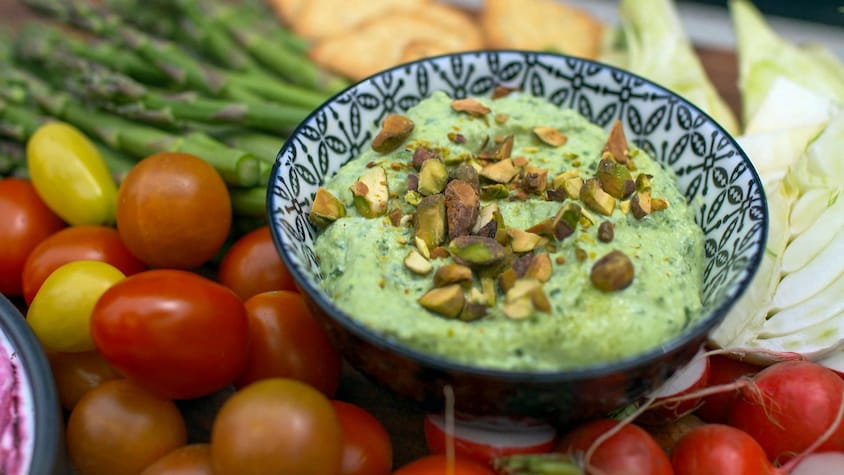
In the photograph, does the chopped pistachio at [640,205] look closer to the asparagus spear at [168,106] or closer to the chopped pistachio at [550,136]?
the chopped pistachio at [550,136]

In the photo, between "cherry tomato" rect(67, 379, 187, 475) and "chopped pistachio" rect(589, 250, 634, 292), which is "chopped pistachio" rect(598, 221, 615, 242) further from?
"cherry tomato" rect(67, 379, 187, 475)

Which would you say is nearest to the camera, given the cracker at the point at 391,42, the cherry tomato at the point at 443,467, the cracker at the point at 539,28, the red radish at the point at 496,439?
the cherry tomato at the point at 443,467

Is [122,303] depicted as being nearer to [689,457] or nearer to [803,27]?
[689,457]

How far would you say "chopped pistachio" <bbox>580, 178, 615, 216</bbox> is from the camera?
1985mm

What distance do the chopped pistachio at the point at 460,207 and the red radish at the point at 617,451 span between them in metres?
0.60

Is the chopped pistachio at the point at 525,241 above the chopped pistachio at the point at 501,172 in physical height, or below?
Result: below

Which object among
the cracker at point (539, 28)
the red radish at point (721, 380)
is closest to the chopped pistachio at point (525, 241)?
the red radish at point (721, 380)

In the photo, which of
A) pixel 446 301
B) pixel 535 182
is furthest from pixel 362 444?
pixel 535 182

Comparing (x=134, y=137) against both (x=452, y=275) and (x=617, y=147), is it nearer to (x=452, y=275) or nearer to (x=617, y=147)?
(x=452, y=275)

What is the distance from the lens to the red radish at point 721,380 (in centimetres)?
219

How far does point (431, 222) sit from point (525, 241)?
25 cm

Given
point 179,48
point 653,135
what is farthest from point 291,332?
point 179,48

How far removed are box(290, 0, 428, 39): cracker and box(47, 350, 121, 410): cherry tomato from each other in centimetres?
215

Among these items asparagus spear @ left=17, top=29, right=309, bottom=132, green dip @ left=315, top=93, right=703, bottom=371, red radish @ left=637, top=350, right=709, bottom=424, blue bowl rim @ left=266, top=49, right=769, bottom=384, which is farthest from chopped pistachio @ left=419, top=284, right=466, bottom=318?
asparagus spear @ left=17, top=29, right=309, bottom=132
